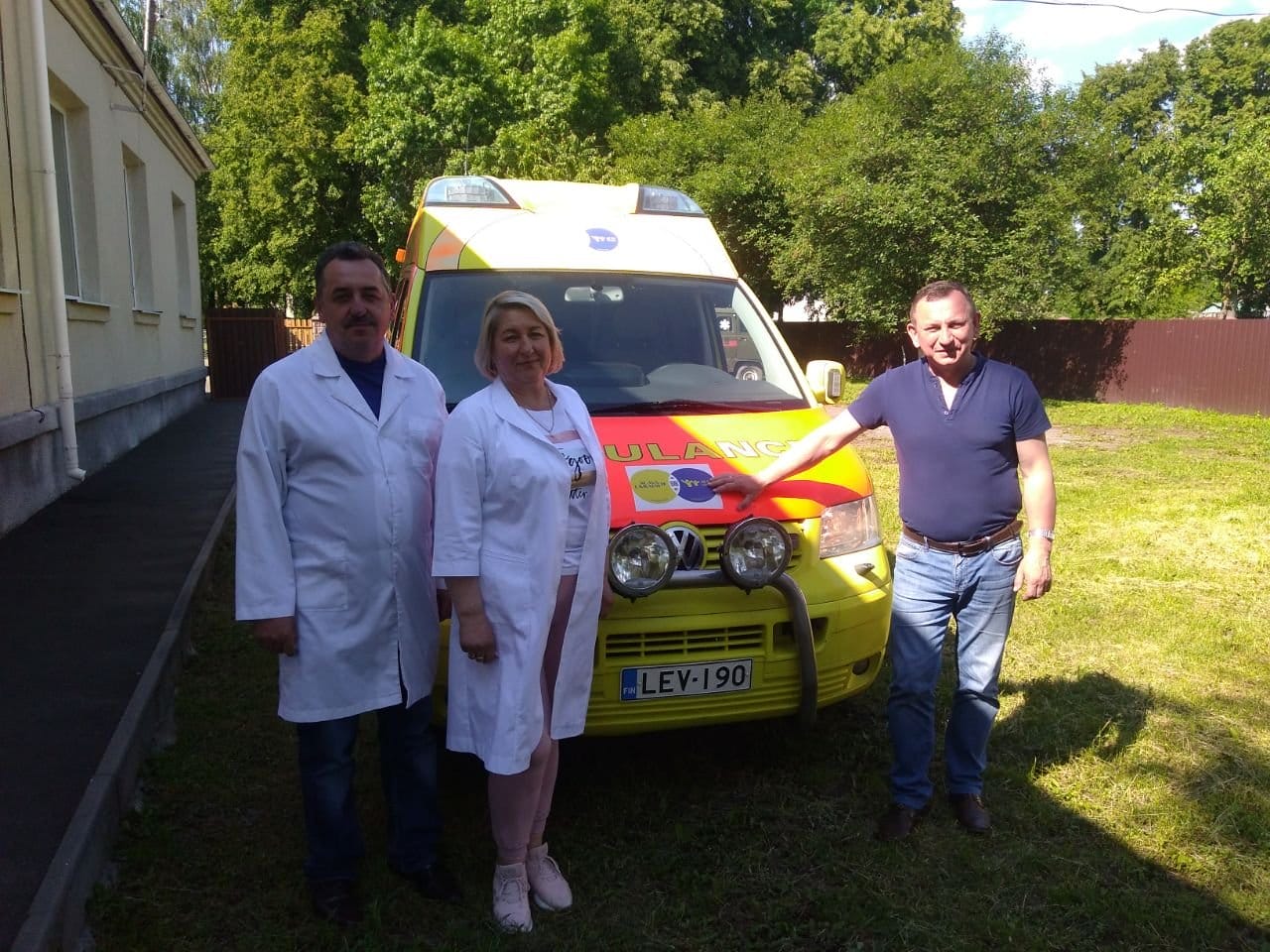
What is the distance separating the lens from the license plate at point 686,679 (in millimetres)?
3533

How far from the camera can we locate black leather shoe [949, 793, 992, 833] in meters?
3.70

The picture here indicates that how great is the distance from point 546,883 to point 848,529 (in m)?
1.73

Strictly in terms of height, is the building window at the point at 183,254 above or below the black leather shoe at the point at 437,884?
above

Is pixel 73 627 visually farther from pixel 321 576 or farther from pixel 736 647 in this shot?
pixel 736 647

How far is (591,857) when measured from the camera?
3518 mm

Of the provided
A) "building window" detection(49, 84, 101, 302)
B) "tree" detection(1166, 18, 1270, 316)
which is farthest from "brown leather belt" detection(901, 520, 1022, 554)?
"tree" detection(1166, 18, 1270, 316)

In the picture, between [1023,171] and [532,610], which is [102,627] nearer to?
[532,610]

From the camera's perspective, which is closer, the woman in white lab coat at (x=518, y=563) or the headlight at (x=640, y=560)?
the woman in white lab coat at (x=518, y=563)

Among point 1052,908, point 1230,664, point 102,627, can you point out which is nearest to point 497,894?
point 1052,908

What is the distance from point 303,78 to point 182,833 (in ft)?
96.9

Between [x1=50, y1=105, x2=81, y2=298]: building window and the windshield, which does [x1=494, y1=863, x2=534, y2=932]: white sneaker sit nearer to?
the windshield

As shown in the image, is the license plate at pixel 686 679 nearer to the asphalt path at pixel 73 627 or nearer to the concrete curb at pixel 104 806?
the concrete curb at pixel 104 806

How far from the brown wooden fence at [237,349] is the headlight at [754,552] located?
19508 millimetres

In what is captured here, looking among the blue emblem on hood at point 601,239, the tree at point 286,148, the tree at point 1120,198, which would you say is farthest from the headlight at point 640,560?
the tree at point 286,148
